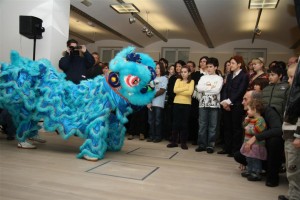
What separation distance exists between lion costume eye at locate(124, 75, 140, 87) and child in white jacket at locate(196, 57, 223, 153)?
129 cm

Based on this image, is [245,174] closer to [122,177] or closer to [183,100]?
[122,177]

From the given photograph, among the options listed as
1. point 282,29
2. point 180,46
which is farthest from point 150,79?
point 180,46

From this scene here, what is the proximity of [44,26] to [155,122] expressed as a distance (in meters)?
2.53

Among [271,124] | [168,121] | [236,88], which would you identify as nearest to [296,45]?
[168,121]

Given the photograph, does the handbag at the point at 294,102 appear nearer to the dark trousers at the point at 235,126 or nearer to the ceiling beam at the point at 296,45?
the dark trousers at the point at 235,126

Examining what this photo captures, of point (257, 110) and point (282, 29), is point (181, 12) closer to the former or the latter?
point (282, 29)

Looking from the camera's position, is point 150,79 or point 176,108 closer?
point 150,79

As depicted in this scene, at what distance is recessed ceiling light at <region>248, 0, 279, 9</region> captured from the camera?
657cm

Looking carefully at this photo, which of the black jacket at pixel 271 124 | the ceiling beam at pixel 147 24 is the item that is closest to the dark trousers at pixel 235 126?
the black jacket at pixel 271 124

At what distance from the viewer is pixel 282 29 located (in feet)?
29.5

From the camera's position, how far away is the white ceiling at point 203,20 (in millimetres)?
7172

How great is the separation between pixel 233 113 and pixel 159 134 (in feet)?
4.52

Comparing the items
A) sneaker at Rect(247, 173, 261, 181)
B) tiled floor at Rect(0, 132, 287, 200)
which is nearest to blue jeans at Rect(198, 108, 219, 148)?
tiled floor at Rect(0, 132, 287, 200)

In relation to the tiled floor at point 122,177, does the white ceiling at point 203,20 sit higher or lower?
higher
